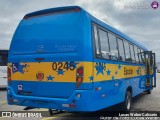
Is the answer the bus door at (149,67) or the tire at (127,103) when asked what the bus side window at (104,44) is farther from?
the bus door at (149,67)

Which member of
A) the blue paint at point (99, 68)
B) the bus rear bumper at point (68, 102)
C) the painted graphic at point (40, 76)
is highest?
the blue paint at point (99, 68)

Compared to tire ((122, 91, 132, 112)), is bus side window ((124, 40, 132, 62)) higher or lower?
higher

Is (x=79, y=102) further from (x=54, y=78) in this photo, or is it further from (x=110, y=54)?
(x=110, y=54)

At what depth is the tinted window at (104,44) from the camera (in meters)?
7.79

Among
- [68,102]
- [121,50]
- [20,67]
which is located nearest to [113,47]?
[121,50]

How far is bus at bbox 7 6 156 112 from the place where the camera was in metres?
7.01

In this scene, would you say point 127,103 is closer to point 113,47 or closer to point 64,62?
point 113,47

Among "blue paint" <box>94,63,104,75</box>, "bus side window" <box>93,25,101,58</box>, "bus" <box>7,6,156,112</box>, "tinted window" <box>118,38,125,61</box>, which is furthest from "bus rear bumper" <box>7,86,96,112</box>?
"tinted window" <box>118,38,125,61</box>

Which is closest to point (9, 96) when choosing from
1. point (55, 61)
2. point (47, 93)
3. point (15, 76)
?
point (15, 76)

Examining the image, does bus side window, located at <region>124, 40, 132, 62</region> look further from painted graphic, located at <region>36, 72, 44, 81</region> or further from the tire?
painted graphic, located at <region>36, 72, 44, 81</region>

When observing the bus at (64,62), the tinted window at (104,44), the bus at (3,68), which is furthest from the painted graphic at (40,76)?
the bus at (3,68)

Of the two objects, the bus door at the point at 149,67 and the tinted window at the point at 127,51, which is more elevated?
the tinted window at the point at 127,51

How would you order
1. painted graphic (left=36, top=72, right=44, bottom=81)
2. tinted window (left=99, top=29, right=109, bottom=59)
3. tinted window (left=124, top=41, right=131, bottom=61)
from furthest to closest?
1. tinted window (left=124, top=41, right=131, bottom=61)
2. tinted window (left=99, top=29, right=109, bottom=59)
3. painted graphic (left=36, top=72, right=44, bottom=81)

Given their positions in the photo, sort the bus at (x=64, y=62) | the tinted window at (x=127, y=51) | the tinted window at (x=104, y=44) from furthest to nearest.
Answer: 1. the tinted window at (x=127, y=51)
2. the tinted window at (x=104, y=44)
3. the bus at (x=64, y=62)
